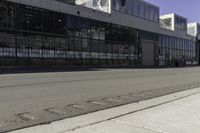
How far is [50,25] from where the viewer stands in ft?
136

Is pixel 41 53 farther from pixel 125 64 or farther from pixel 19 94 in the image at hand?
pixel 19 94

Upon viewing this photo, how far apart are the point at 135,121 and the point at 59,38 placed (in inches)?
1419

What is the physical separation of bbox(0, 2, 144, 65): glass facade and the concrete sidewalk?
2857cm

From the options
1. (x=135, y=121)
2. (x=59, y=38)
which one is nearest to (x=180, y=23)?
(x=59, y=38)

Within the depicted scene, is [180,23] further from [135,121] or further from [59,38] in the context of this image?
[135,121]

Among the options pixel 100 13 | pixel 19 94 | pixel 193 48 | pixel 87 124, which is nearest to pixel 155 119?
pixel 87 124

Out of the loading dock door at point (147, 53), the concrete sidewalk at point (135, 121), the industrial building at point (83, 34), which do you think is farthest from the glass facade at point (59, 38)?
the concrete sidewalk at point (135, 121)

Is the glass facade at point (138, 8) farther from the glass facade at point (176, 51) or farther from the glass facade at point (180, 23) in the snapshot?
the glass facade at point (180, 23)

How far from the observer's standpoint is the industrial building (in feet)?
121

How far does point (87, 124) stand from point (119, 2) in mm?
51592

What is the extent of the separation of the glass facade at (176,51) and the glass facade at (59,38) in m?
16.1

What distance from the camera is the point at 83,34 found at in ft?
154

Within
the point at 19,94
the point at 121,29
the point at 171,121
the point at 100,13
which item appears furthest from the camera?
the point at 121,29

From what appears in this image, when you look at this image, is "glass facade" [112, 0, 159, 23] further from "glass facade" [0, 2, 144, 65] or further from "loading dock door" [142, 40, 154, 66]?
"loading dock door" [142, 40, 154, 66]
